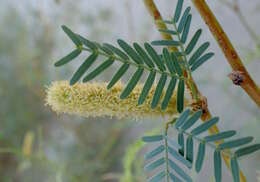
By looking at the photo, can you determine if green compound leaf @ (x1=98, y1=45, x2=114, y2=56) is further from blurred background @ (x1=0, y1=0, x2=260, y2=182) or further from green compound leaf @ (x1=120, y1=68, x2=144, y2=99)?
blurred background @ (x1=0, y1=0, x2=260, y2=182)

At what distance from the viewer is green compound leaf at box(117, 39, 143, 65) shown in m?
0.25

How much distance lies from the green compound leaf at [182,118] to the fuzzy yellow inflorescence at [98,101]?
3cm

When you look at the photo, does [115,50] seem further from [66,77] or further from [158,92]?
[66,77]

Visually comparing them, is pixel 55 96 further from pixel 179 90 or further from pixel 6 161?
pixel 6 161

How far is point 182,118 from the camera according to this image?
0.80 feet

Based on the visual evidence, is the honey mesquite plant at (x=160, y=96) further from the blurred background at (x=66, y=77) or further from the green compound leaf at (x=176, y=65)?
the blurred background at (x=66, y=77)

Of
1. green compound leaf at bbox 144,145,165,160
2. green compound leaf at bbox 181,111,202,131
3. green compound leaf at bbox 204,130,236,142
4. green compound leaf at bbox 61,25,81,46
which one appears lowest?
green compound leaf at bbox 204,130,236,142

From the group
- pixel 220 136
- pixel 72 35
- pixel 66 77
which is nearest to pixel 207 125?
pixel 220 136

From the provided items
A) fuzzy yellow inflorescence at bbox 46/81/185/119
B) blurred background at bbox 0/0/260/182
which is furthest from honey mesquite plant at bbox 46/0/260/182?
blurred background at bbox 0/0/260/182

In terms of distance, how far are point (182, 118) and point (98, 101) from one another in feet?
0.24

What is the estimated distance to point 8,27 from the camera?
1363 millimetres

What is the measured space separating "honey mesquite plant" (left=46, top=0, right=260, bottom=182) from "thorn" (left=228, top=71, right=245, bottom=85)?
1.2 inches

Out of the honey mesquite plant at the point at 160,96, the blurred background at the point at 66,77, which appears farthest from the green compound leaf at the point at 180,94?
the blurred background at the point at 66,77

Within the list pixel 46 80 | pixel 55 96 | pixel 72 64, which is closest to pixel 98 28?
pixel 72 64
